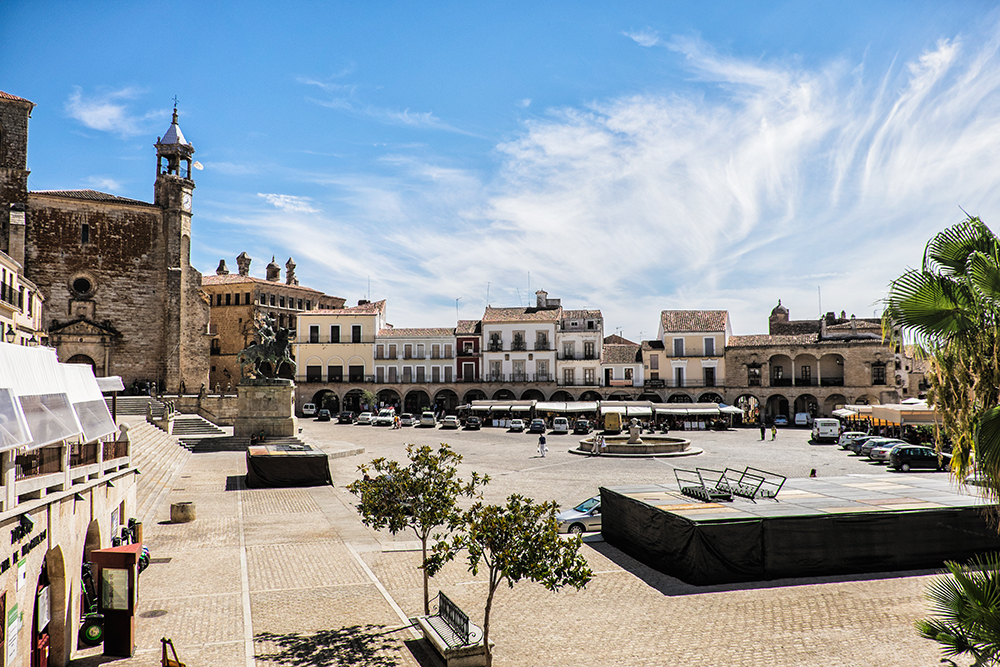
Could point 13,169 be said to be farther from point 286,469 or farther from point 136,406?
point 286,469

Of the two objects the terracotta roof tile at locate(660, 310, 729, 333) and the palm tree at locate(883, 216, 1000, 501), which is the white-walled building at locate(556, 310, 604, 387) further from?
the palm tree at locate(883, 216, 1000, 501)

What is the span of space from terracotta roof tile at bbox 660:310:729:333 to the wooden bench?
4970 centimetres

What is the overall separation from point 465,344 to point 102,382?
45.2m

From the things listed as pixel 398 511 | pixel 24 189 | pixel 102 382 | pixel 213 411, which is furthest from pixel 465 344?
pixel 398 511

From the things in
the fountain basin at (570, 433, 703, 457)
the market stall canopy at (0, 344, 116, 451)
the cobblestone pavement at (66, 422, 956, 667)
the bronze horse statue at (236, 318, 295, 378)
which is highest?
the bronze horse statue at (236, 318, 295, 378)

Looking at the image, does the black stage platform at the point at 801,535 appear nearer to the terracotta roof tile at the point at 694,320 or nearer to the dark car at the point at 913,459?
the dark car at the point at 913,459

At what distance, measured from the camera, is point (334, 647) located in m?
9.05

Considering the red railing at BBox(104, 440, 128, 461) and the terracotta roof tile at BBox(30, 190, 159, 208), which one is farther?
the terracotta roof tile at BBox(30, 190, 159, 208)

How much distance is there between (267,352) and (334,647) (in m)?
26.8

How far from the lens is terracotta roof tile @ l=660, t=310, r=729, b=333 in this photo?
183 feet

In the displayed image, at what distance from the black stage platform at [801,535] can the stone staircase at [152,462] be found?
11652mm

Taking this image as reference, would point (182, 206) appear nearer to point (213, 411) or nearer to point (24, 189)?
point (24, 189)

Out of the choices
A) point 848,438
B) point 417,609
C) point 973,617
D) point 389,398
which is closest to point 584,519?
point 417,609

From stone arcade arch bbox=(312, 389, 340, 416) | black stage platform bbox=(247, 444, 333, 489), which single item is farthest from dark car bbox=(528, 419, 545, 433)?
stone arcade arch bbox=(312, 389, 340, 416)
